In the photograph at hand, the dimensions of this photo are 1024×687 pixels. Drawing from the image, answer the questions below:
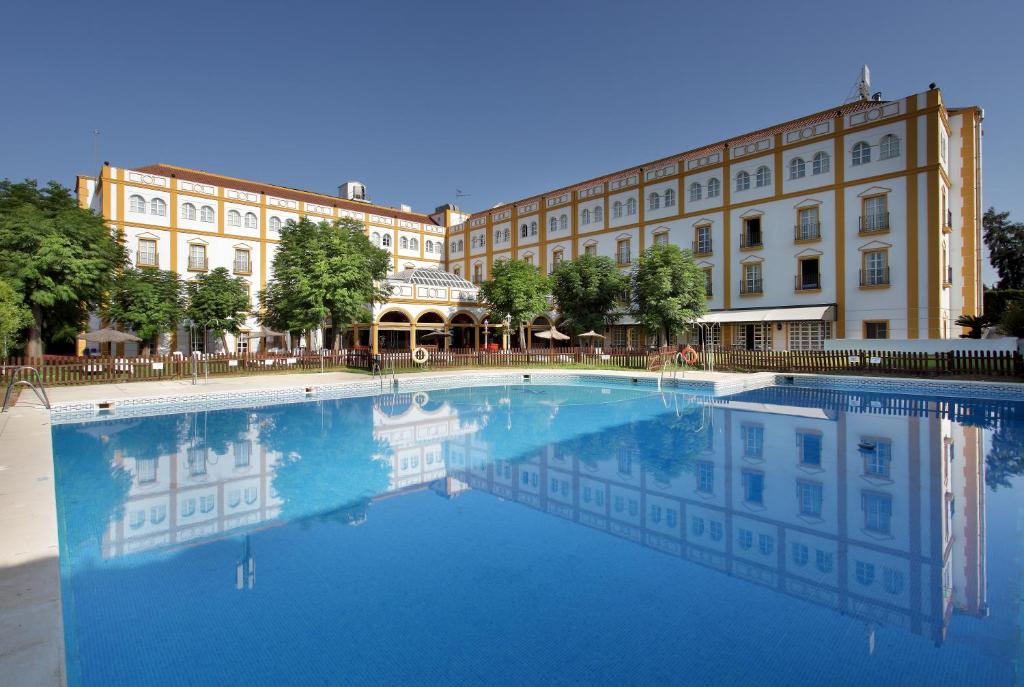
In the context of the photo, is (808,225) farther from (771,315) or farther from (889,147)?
(771,315)

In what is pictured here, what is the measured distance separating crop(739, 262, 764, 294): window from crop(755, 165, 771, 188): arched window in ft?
14.0

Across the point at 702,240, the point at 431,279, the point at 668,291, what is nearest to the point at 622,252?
the point at 702,240

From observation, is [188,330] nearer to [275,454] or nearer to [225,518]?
[275,454]

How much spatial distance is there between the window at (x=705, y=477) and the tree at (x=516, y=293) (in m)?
19.9

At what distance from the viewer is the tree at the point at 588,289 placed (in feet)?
95.0

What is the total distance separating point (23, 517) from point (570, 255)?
108ft

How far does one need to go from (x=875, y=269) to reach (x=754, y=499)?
22.4m

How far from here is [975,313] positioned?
23609 millimetres

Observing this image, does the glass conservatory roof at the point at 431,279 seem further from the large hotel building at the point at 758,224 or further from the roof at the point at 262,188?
the roof at the point at 262,188

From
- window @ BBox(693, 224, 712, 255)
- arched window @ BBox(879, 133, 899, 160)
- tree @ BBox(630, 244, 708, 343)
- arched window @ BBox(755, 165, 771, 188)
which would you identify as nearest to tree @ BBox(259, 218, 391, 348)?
tree @ BBox(630, 244, 708, 343)

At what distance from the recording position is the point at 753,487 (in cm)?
689

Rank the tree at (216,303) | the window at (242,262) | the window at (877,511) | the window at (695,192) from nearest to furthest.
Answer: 1. the window at (877,511)
2. the tree at (216,303)
3. the window at (695,192)
4. the window at (242,262)

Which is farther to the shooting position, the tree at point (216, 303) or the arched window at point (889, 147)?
the tree at point (216, 303)

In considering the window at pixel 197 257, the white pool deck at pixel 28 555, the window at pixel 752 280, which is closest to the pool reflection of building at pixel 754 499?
the white pool deck at pixel 28 555
